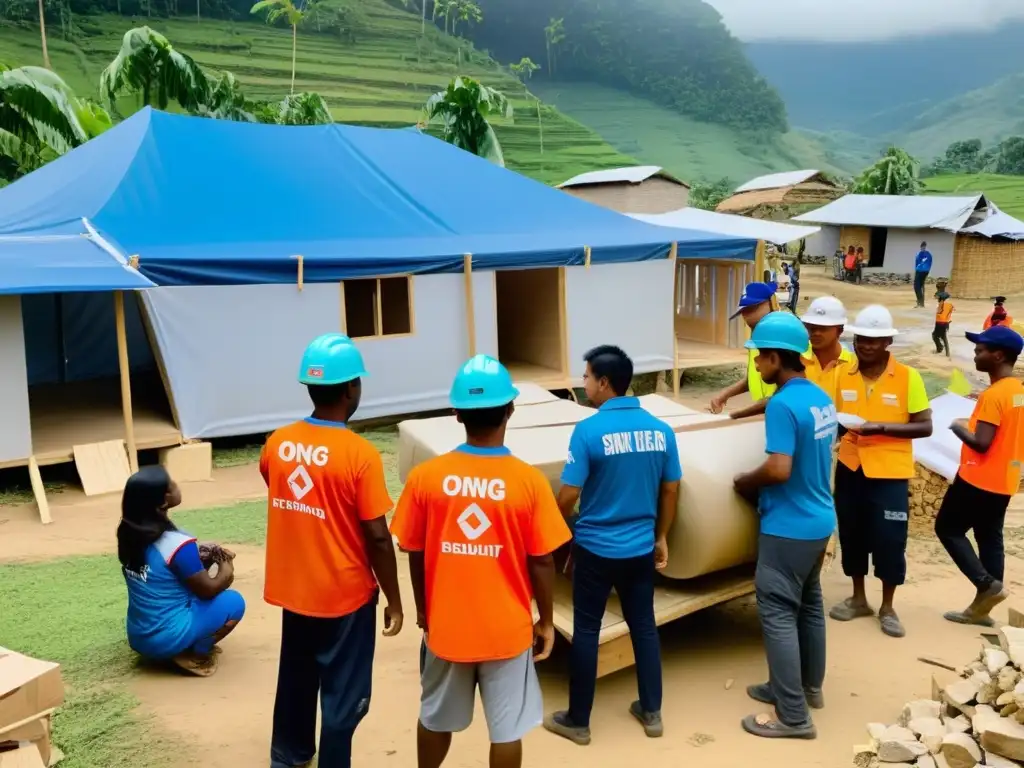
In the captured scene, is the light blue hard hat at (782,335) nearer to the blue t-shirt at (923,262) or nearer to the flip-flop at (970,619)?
the flip-flop at (970,619)

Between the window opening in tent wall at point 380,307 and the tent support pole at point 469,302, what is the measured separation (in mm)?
696

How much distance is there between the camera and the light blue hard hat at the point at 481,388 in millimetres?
2674

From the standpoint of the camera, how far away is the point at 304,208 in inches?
426

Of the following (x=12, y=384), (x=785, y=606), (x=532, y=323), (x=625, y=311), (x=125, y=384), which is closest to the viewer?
(x=785, y=606)

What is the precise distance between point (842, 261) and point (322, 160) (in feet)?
68.2

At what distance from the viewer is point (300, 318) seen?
9.62m

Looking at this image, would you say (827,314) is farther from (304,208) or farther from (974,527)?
(304,208)

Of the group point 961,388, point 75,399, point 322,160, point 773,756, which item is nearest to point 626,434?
point 773,756

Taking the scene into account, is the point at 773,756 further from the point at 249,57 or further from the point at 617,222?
the point at 249,57

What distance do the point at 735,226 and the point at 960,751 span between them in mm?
16301

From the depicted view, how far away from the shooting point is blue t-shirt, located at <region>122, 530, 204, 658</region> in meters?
3.88

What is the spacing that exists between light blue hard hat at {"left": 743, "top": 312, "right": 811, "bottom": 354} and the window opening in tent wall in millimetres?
6966

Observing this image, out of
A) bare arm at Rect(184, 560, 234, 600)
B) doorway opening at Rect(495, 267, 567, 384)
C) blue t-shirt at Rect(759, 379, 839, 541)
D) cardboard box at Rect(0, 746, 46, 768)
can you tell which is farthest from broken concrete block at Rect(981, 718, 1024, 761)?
doorway opening at Rect(495, 267, 567, 384)

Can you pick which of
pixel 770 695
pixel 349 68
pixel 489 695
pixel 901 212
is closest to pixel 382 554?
pixel 489 695
